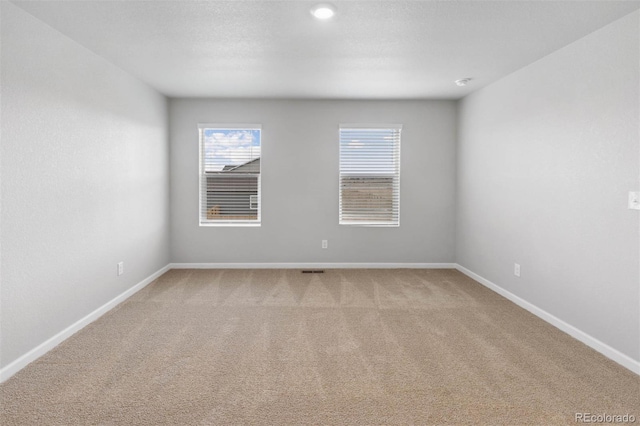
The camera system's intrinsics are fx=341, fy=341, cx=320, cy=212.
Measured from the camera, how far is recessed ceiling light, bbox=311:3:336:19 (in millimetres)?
2299

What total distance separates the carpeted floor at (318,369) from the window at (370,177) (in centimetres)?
170

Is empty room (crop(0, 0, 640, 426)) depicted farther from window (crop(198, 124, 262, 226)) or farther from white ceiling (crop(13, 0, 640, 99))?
window (crop(198, 124, 262, 226))

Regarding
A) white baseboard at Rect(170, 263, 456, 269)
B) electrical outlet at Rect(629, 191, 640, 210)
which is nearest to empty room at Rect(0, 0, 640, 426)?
electrical outlet at Rect(629, 191, 640, 210)

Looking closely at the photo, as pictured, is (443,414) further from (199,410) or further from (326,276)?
(326,276)

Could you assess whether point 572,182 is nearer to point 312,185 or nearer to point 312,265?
point 312,185

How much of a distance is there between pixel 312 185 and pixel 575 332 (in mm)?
3432

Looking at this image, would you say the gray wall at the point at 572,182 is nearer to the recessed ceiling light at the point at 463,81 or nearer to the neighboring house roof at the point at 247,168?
the recessed ceiling light at the point at 463,81

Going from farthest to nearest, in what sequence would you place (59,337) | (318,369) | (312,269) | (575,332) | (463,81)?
(312,269)
(463,81)
(575,332)
(59,337)
(318,369)

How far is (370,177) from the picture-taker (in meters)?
5.11

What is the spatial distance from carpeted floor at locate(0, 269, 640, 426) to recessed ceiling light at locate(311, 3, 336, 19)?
2.45 metres

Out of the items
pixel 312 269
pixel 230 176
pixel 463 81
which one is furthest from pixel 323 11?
pixel 312 269

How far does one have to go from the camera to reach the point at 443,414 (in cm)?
186

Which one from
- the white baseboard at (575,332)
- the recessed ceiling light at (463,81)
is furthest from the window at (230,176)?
the white baseboard at (575,332)

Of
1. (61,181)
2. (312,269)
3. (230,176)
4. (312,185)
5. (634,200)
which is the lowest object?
(312,269)
